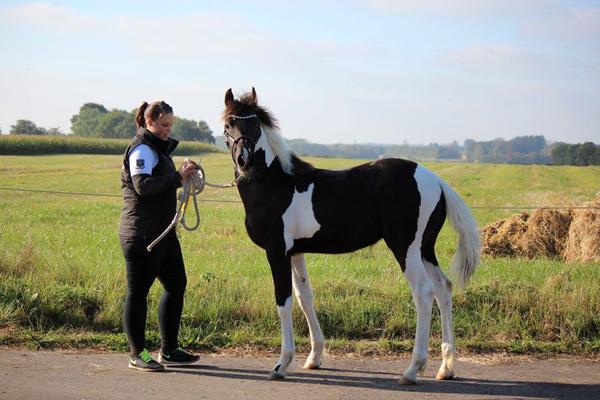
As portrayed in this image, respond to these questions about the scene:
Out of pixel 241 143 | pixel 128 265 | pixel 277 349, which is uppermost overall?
pixel 241 143

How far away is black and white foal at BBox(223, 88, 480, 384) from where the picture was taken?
569cm

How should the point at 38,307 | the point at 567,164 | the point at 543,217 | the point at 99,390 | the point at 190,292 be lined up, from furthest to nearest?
1. the point at 567,164
2. the point at 543,217
3. the point at 190,292
4. the point at 38,307
5. the point at 99,390

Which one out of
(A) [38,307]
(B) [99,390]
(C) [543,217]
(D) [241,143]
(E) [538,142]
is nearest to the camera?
(B) [99,390]

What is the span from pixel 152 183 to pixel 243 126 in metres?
0.92

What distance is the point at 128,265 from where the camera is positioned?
18.8 ft

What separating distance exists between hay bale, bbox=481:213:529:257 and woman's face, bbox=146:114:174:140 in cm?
787

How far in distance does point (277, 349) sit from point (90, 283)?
8.68 ft

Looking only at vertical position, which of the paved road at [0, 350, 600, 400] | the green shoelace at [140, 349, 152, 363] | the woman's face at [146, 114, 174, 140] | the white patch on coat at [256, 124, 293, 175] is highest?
the woman's face at [146, 114, 174, 140]

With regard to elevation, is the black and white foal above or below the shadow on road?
above

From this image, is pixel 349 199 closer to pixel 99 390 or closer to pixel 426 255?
pixel 426 255

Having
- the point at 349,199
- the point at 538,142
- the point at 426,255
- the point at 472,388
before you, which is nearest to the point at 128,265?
the point at 349,199

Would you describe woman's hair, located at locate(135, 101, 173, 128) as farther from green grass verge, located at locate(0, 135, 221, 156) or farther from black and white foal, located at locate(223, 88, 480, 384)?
green grass verge, located at locate(0, 135, 221, 156)

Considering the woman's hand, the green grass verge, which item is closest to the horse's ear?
the woman's hand

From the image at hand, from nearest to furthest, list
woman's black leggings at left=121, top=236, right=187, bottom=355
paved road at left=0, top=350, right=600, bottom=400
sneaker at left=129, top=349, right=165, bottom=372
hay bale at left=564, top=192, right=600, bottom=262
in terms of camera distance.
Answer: paved road at left=0, top=350, right=600, bottom=400, sneaker at left=129, top=349, right=165, bottom=372, woman's black leggings at left=121, top=236, right=187, bottom=355, hay bale at left=564, top=192, right=600, bottom=262
